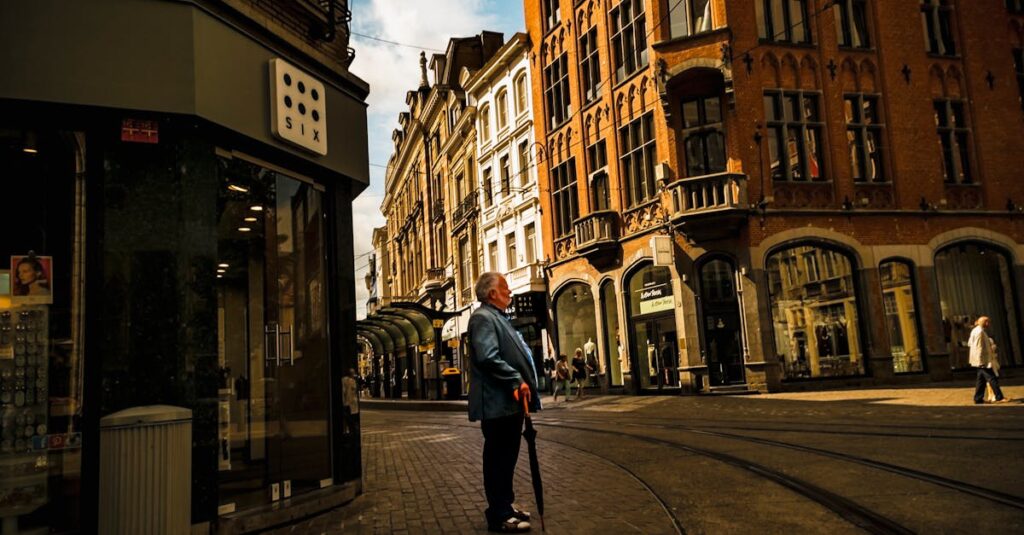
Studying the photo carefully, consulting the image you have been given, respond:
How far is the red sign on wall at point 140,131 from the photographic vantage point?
17.5 feet

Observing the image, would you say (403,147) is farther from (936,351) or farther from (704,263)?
(936,351)

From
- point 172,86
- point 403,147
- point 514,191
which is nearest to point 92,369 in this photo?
point 172,86

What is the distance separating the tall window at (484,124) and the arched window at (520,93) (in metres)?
3.46

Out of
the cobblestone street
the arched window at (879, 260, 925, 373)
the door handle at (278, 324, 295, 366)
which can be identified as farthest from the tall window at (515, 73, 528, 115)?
the door handle at (278, 324, 295, 366)

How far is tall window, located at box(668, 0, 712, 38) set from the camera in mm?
22500

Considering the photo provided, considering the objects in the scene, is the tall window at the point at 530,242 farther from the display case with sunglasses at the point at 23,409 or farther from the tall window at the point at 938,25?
the display case with sunglasses at the point at 23,409

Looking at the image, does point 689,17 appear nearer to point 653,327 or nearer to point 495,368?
point 653,327

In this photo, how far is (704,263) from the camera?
2222 centimetres

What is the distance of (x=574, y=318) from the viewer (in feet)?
94.9

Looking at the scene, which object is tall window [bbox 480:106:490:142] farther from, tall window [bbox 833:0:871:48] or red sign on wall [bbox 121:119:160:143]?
red sign on wall [bbox 121:119:160:143]

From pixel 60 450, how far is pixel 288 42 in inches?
146

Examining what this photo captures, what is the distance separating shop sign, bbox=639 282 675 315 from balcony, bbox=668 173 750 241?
7.22ft

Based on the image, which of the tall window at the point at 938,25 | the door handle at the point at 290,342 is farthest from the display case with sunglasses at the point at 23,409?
the tall window at the point at 938,25

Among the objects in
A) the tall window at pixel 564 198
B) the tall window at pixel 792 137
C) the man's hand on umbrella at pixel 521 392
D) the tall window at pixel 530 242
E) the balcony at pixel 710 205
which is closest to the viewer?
the man's hand on umbrella at pixel 521 392
